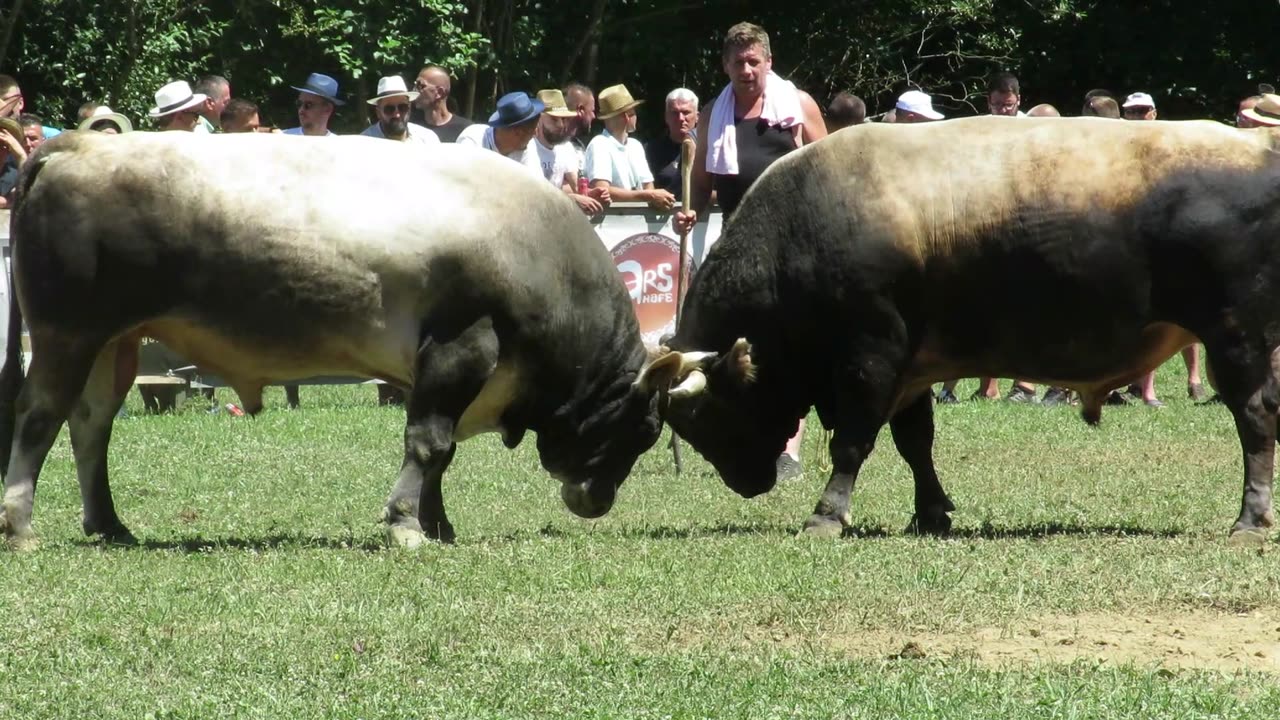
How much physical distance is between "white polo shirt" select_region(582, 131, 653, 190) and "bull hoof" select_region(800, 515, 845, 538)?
6.04 metres

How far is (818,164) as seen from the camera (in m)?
9.30

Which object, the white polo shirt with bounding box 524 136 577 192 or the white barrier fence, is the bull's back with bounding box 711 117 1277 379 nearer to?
the white barrier fence

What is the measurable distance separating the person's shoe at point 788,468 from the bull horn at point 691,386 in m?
2.47

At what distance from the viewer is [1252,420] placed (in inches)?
356

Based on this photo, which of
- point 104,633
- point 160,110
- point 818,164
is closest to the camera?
point 104,633

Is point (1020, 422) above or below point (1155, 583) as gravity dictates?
below

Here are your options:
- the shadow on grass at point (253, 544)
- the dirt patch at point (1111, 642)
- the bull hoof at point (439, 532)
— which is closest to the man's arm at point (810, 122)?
the bull hoof at point (439, 532)

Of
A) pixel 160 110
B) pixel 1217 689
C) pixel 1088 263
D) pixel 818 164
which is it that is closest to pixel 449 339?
pixel 818 164

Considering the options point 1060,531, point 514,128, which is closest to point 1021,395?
point 514,128

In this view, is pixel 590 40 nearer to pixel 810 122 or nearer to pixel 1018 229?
pixel 810 122

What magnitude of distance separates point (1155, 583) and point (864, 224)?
7.33ft

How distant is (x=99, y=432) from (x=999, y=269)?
4.14m

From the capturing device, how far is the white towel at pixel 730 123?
36.2 ft

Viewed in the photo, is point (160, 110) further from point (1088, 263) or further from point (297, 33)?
point (297, 33)
